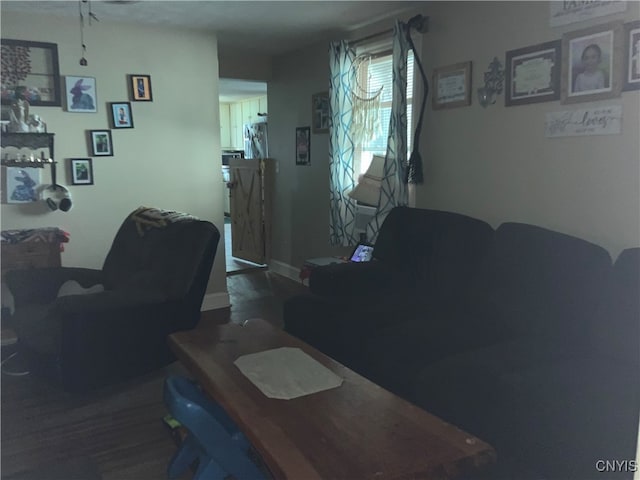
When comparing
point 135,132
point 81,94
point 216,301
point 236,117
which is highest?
point 236,117

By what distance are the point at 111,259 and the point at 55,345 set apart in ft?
3.08

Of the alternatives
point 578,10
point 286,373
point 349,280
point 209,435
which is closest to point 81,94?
point 349,280


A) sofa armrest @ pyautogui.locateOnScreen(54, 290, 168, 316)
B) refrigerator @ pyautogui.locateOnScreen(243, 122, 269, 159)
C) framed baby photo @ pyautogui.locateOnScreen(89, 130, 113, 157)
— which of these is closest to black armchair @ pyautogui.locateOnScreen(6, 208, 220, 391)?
sofa armrest @ pyautogui.locateOnScreen(54, 290, 168, 316)

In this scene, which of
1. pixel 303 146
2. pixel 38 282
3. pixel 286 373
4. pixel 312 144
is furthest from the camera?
pixel 303 146

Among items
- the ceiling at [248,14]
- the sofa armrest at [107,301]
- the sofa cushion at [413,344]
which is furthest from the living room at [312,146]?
the sofa armrest at [107,301]

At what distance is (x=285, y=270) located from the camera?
5473 mm

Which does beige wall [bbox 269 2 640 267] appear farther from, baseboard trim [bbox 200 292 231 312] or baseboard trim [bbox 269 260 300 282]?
baseboard trim [bbox 269 260 300 282]

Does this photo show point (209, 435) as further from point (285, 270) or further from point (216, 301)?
point (285, 270)

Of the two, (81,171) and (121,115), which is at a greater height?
(121,115)

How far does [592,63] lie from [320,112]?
2.61m

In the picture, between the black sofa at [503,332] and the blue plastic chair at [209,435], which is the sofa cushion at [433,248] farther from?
the blue plastic chair at [209,435]

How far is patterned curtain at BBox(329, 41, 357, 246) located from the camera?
13.3ft

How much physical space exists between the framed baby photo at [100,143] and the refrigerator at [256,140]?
3.15 m

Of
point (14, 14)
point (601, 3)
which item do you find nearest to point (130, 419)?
point (14, 14)
